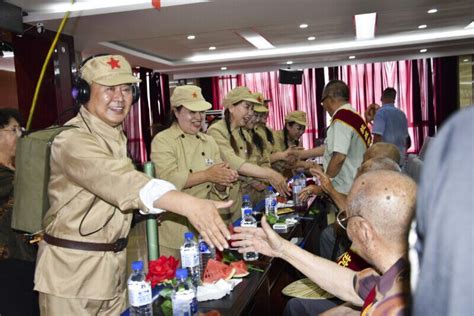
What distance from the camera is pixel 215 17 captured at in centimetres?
571

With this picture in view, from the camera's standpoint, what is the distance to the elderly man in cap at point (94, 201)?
149 cm

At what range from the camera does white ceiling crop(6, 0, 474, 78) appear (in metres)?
5.31

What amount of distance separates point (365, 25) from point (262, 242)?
655cm

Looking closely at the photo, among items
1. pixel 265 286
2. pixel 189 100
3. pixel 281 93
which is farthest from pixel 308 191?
pixel 281 93

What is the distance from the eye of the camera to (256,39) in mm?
8047

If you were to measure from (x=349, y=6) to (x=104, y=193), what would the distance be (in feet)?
15.9

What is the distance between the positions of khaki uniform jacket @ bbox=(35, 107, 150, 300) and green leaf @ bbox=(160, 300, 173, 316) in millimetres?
232

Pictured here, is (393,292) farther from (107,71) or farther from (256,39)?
(256,39)

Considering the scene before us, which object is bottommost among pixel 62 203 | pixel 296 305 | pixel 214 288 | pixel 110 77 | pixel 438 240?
pixel 296 305

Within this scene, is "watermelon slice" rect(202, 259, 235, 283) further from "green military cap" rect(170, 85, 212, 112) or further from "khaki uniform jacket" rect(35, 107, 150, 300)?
"green military cap" rect(170, 85, 212, 112)

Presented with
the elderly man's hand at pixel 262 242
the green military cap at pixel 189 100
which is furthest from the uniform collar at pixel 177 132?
the elderly man's hand at pixel 262 242

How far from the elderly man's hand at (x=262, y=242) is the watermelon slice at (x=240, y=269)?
188mm

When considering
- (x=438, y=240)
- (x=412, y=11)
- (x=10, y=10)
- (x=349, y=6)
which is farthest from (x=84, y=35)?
(x=438, y=240)

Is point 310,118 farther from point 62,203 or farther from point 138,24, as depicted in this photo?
point 62,203
